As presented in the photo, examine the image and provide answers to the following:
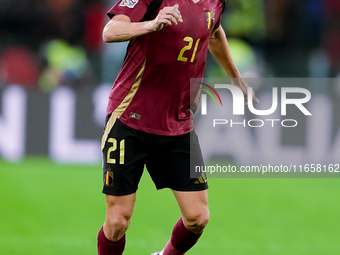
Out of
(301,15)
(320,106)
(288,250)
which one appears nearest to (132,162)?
(288,250)

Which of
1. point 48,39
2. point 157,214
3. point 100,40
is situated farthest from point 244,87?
point 48,39

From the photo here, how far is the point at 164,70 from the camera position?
3.27 metres

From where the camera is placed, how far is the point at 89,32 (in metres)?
9.51

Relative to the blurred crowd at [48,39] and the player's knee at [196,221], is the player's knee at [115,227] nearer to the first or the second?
the player's knee at [196,221]

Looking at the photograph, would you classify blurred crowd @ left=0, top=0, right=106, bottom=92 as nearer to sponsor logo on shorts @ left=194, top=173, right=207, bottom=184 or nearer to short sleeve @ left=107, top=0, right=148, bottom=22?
sponsor logo on shorts @ left=194, top=173, right=207, bottom=184

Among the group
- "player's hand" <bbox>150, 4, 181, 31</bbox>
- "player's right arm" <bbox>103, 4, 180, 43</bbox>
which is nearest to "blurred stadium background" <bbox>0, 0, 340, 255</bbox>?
"player's right arm" <bbox>103, 4, 180, 43</bbox>

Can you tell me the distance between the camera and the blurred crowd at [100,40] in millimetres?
8734

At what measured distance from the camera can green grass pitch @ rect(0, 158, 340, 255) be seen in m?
4.29

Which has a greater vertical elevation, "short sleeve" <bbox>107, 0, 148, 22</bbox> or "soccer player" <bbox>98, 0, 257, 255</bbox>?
"short sleeve" <bbox>107, 0, 148, 22</bbox>

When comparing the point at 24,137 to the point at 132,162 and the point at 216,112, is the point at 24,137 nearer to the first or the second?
the point at 216,112

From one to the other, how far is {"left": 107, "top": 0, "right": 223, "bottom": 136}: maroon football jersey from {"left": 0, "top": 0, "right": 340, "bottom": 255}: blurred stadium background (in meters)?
1.22

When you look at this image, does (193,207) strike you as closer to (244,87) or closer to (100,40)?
(244,87)

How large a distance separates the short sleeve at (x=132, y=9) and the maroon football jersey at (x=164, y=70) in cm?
5

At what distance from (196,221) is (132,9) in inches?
50.3
